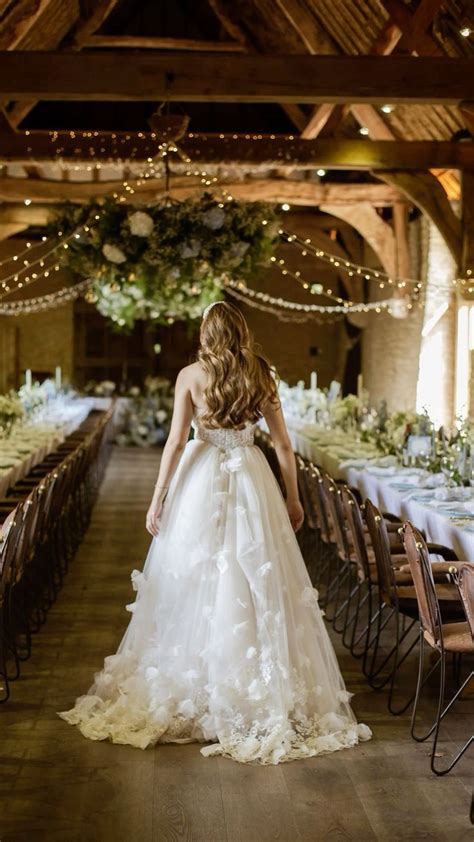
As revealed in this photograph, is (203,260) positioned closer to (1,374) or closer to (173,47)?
(173,47)

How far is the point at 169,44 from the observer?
15438 millimetres

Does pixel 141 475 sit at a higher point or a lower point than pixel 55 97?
lower

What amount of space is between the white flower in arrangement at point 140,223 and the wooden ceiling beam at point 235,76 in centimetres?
150

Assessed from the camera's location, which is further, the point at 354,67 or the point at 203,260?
the point at 203,260

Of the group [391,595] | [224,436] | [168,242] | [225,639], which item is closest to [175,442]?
[224,436]

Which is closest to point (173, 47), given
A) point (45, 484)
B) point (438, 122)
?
point (438, 122)

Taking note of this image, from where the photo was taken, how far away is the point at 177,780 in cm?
371

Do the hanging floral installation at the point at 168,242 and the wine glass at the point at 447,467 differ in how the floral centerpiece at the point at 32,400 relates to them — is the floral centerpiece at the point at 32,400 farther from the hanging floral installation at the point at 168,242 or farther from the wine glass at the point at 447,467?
the wine glass at the point at 447,467

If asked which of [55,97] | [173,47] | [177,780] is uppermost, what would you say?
[173,47]

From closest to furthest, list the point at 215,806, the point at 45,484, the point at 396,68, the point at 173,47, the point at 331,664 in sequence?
the point at 215,806
the point at 331,664
the point at 45,484
the point at 396,68
the point at 173,47

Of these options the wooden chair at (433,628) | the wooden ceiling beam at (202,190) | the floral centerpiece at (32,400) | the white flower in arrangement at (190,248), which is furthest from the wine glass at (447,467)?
the wooden ceiling beam at (202,190)

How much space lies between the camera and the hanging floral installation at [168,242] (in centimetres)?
1009

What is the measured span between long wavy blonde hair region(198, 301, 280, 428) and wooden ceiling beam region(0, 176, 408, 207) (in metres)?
9.06

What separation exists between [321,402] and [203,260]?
3143mm
